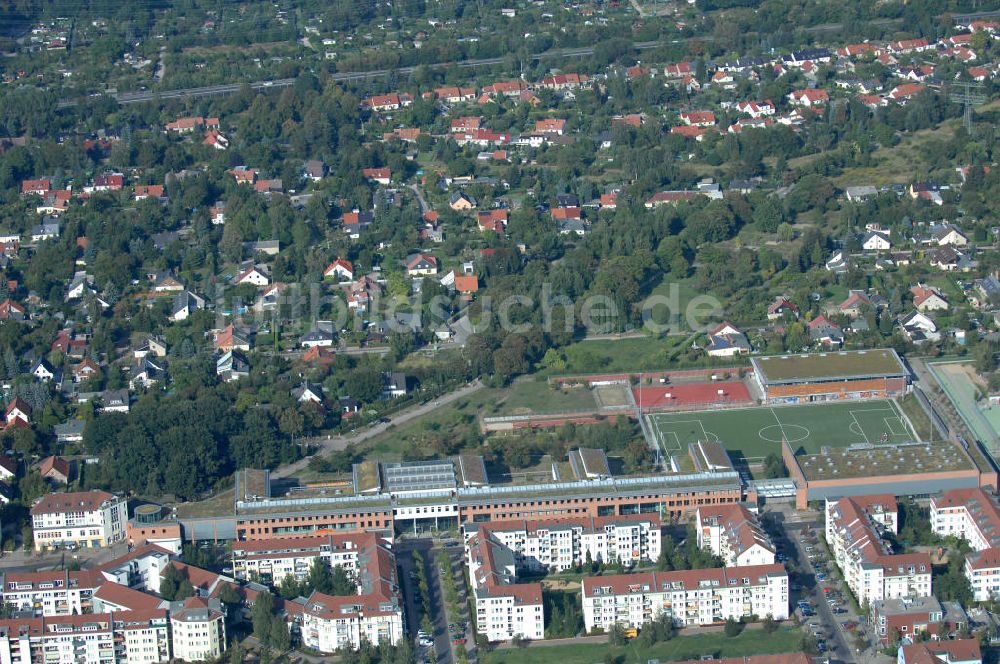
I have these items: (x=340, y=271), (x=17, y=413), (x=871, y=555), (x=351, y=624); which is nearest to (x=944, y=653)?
(x=871, y=555)

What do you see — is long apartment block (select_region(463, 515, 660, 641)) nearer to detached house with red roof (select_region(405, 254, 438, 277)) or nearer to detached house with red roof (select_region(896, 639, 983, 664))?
detached house with red roof (select_region(896, 639, 983, 664))

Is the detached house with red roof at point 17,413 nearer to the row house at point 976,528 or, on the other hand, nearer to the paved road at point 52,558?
the paved road at point 52,558

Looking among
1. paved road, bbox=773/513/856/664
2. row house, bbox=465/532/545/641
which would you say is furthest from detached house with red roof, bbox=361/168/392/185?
row house, bbox=465/532/545/641

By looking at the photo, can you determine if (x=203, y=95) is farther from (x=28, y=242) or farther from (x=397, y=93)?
(x=28, y=242)

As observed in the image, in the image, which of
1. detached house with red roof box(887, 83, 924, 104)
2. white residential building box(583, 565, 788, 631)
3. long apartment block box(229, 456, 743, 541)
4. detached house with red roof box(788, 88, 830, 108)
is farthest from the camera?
detached house with red roof box(788, 88, 830, 108)

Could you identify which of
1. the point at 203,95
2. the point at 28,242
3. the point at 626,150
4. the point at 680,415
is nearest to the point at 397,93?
the point at 203,95

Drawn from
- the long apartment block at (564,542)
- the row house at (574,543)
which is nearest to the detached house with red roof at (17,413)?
the long apartment block at (564,542)
